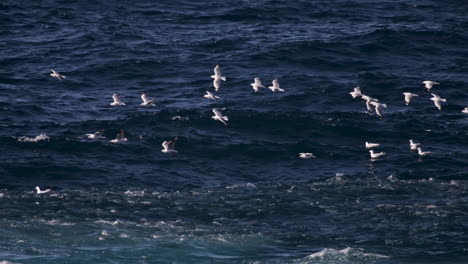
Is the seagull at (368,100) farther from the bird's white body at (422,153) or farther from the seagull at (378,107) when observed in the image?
the bird's white body at (422,153)

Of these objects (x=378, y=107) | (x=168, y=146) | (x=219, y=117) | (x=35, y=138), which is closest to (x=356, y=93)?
(x=378, y=107)

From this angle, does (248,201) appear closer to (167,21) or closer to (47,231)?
(47,231)

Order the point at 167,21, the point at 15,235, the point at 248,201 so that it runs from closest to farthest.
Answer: the point at 15,235 < the point at 248,201 < the point at 167,21

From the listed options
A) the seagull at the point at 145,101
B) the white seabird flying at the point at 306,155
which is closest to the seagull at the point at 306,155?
the white seabird flying at the point at 306,155

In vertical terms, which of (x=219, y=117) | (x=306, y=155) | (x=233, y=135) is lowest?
(x=306, y=155)

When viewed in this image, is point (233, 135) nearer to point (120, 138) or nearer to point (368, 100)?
point (120, 138)

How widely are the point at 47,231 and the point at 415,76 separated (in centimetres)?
4015

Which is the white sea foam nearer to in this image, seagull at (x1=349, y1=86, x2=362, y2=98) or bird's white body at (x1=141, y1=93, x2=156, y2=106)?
bird's white body at (x1=141, y1=93, x2=156, y2=106)

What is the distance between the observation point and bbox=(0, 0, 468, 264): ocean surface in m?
61.1

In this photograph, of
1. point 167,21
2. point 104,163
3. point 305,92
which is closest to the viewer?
point 104,163

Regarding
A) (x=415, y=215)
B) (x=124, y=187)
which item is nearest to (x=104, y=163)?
(x=124, y=187)

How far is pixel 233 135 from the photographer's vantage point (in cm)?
7719

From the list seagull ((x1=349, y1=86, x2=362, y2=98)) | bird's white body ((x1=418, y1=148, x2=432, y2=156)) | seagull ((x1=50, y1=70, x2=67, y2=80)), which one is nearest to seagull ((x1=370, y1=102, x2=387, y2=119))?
seagull ((x1=349, y1=86, x2=362, y2=98))

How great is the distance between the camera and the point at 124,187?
67.9 meters
